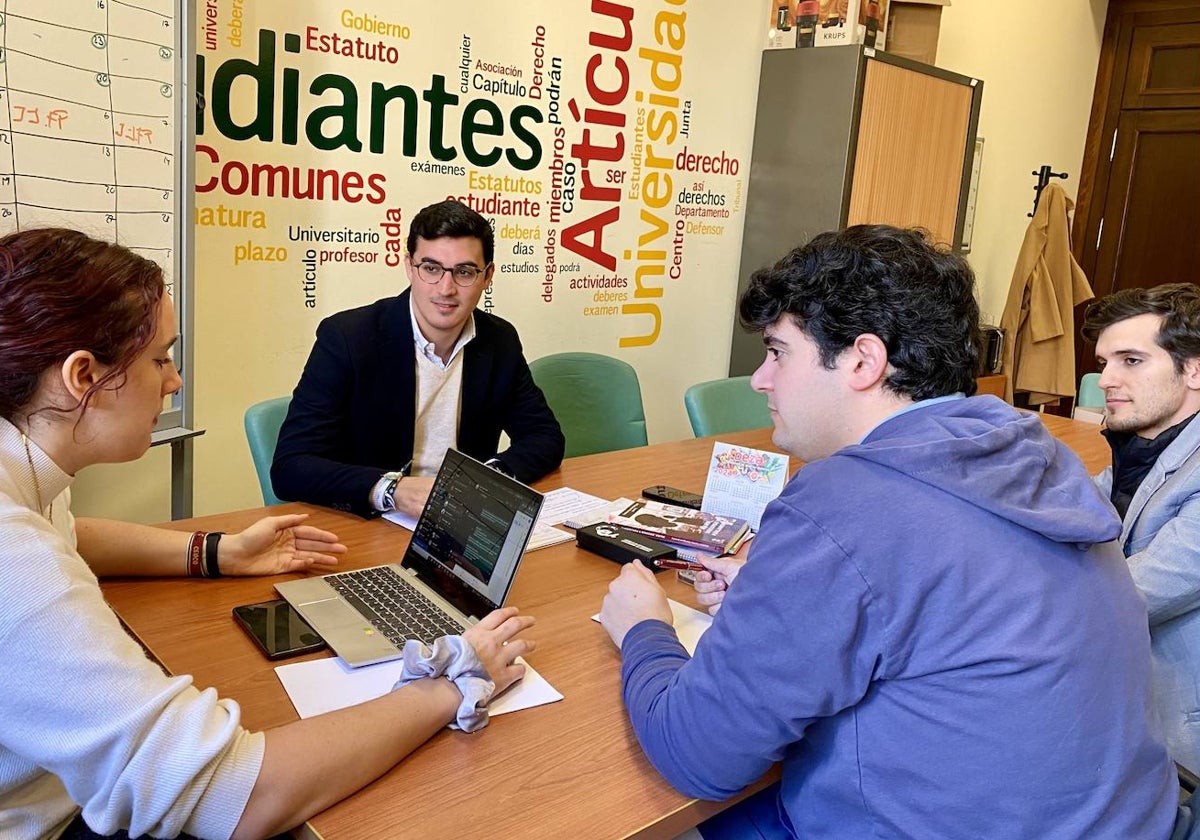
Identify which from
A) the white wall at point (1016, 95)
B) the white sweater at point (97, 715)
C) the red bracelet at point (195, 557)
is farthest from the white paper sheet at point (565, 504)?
the white wall at point (1016, 95)

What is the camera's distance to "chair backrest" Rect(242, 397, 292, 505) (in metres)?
2.10

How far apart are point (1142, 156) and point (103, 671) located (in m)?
6.19

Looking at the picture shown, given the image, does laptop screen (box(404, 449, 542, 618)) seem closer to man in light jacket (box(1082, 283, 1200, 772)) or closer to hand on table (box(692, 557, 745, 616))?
hand on table (box(692, 557, 745, 616))

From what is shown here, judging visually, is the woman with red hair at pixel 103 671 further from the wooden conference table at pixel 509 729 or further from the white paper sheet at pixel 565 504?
the white paper sheet at pixel 565 504

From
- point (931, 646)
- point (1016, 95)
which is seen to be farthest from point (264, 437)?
point (1016, 95)

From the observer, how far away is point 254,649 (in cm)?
128

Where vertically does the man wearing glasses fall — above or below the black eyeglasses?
below

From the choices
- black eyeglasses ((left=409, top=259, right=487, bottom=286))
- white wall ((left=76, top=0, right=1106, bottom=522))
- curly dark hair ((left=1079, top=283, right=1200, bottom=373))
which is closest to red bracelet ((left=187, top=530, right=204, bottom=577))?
black eyeglasses ((left=409, top=259, right=487, bottom=286))

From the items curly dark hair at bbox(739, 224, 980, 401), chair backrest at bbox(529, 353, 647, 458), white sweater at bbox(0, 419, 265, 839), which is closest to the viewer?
white sweater at bbox(0, 419, 265, 839)

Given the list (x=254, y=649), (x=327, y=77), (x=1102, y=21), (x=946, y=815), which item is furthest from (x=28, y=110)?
(x=1102, y=21)

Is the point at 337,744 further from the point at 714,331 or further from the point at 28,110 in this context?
the point at 714,331

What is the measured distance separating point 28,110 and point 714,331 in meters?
2.91

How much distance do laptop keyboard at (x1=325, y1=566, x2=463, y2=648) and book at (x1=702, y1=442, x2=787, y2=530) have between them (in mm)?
711

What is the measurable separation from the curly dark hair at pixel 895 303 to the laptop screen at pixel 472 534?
1.46ft
